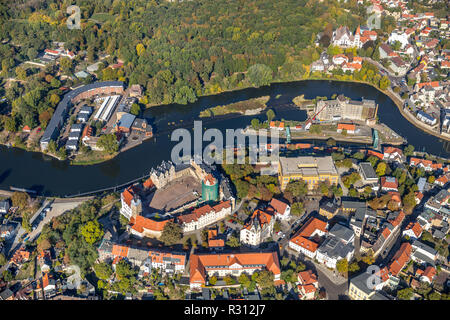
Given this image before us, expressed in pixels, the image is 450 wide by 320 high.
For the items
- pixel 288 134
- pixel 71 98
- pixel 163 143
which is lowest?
pixel 163 143

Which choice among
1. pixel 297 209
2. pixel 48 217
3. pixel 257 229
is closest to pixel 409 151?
pixel 297 209

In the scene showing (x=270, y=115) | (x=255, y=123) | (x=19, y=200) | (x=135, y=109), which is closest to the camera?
(x=19, y=200)

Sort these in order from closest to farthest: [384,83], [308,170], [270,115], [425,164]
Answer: [308,170] < [425,164] < [270,115] < [384,83]

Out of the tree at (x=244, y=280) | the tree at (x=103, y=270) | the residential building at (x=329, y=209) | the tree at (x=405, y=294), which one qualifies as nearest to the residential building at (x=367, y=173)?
the residential building at (x=329, y=209)

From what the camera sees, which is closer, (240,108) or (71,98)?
(71,98)

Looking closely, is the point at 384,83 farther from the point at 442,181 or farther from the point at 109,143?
A: the point at 109,143

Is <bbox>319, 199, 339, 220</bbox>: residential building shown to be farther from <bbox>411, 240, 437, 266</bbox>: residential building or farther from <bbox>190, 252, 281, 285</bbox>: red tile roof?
<bbox>190, 252, 281, 285</bbox>: red tile roof
